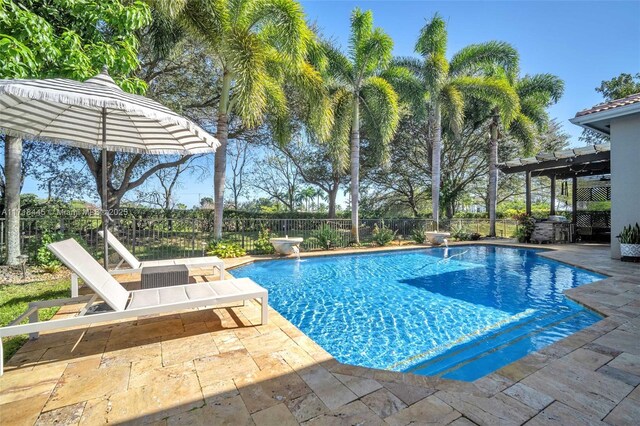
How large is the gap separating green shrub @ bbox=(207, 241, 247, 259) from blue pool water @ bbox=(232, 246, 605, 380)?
85 centimetres

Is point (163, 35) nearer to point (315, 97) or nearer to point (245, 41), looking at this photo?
point (245, 41)

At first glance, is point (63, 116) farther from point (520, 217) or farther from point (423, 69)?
point (520, 217)

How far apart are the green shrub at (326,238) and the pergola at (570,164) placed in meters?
9.25

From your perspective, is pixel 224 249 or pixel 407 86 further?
pixel 407 86

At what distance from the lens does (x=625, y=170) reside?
26.0 feet

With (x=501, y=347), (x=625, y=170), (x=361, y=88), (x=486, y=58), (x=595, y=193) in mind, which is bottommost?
(x=501, y=347)

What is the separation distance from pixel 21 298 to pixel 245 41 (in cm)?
756

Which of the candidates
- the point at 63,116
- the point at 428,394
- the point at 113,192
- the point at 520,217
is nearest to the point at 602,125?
the point at 520,217

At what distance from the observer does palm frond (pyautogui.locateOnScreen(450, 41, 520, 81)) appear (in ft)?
45.6

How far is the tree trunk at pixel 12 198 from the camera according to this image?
6645 mm

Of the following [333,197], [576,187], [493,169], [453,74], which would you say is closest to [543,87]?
[493,169]

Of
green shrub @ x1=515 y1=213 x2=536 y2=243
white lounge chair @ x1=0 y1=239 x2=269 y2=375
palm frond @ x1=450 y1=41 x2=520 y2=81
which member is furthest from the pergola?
white lounge chair @ x1=0 y1=239 x2=269 y2=375

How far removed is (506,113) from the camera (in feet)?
44.5

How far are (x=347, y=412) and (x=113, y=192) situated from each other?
14802 millimetres
